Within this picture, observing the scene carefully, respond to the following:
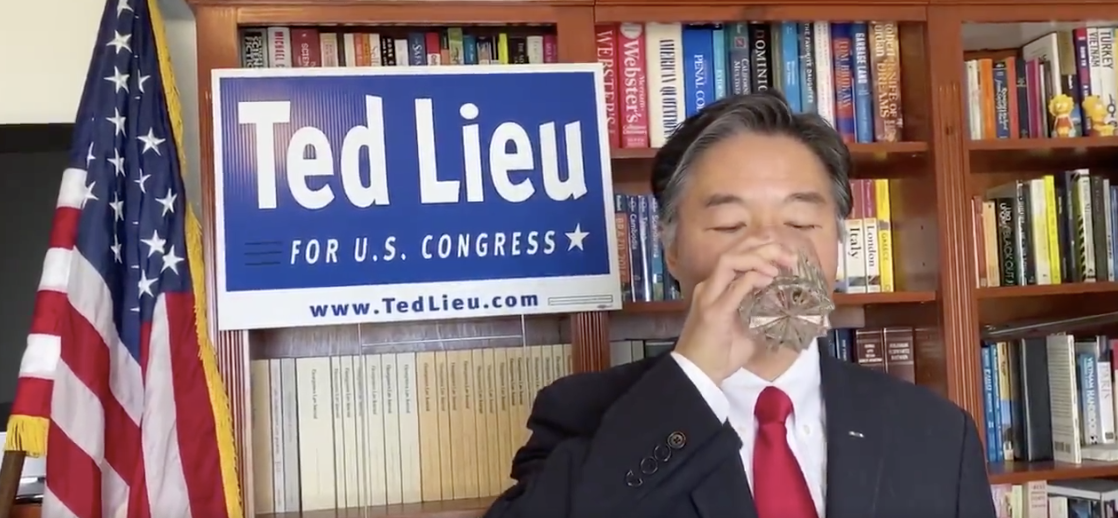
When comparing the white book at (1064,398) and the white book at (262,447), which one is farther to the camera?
the white book at (1064,398)

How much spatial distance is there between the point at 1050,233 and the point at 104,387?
1.64 meters

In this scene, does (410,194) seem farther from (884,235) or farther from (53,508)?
(884,235)

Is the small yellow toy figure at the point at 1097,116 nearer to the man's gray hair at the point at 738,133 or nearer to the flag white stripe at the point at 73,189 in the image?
the man's gray hair at the point at 738,133

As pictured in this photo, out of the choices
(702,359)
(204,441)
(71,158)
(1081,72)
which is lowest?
(204,441)

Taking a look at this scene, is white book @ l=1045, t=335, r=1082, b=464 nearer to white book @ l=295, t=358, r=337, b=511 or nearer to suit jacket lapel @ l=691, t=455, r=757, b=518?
suit jacket lapel @ l=691, t=455, r=757, b=518

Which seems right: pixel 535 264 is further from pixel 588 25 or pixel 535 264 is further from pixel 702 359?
pixel 702 359

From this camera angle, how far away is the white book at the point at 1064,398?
67.1 inches

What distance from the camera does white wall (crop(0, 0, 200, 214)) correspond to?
155 centimetres

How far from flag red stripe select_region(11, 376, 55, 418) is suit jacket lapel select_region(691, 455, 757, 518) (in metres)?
0.93

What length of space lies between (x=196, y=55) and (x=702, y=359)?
112 cm

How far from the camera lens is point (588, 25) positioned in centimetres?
157

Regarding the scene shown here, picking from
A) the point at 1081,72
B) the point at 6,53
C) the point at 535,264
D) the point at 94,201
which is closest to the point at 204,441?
the point at 94,201

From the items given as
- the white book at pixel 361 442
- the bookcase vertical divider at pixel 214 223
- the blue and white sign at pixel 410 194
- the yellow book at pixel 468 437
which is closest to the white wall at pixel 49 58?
the bookcase vertical divider at pixel 214 223

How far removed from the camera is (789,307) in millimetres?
828
